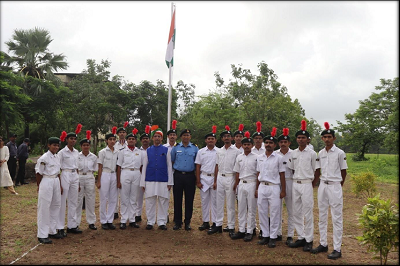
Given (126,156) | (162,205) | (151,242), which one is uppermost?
(126,156)

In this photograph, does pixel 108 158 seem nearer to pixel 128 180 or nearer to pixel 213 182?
pixel 128 180

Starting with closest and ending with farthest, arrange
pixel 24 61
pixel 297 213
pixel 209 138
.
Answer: pixel 297 213 → pixel 209 138 → pixel 24 61

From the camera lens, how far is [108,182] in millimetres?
7023

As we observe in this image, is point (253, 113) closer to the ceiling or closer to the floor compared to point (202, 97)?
closer to the floor

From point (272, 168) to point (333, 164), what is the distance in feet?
3.18

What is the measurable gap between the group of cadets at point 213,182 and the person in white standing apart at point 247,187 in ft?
0.06

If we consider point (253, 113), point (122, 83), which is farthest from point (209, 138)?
point (122, 83)

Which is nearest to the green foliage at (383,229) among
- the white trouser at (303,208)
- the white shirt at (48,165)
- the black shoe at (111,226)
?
the white trouser at (303,208)

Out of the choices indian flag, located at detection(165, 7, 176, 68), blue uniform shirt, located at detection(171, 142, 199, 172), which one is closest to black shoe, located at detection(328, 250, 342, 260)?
blue uniform shirt, located at detection(171, 142, 199, 172)

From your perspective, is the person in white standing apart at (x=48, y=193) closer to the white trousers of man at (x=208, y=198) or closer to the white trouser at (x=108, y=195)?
the white trouser at (x=108, y=195)

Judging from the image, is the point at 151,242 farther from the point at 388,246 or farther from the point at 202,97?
the point at 202,97

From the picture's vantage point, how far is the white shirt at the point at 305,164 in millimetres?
5691

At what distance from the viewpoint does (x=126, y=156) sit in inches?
281

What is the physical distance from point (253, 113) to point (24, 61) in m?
13.0
